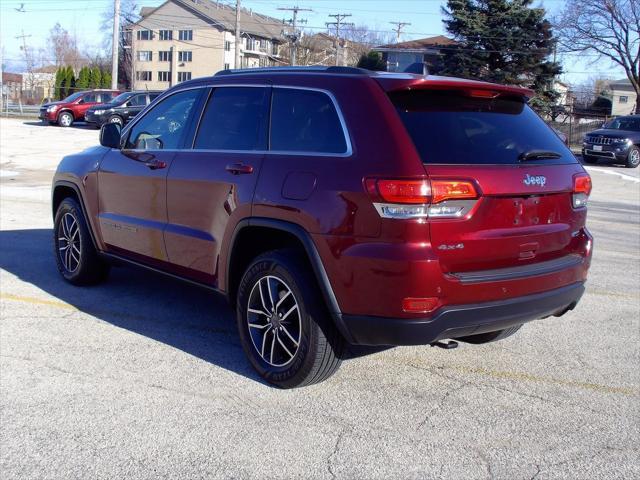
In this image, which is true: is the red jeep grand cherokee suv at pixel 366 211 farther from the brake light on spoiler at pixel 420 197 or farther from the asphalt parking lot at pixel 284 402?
the asphalt parking lot at pixel 284 402

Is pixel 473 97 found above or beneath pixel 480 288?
above

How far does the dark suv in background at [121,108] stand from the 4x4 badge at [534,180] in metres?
27.8

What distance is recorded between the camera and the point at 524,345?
5320mm

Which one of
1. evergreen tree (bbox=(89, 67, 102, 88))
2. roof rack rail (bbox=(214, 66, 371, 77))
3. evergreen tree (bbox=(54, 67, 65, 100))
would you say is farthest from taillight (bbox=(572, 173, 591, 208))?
evergreen tree (bbox=(89, 67, 102, 88))

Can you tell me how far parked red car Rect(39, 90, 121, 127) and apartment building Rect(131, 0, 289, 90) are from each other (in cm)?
4610

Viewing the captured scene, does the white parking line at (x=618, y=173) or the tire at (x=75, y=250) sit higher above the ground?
the white parking line at (x=618, y=173)

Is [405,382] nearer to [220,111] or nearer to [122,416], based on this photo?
[122,416]

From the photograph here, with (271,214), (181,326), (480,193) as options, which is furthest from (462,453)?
(181,326)

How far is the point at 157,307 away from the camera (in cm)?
612

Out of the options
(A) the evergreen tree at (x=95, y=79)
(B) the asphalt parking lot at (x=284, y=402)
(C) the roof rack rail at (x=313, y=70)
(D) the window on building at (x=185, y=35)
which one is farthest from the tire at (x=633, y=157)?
(D) the window on building at (x=185, y=35)

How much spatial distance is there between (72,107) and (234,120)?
3144cm

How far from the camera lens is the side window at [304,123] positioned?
4121 mm

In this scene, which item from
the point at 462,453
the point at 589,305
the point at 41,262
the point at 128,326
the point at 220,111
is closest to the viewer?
the point at 462,453

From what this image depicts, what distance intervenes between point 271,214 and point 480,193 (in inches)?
48.0
